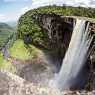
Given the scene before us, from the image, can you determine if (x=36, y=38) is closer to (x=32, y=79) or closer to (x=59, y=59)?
(x=59, y=59)

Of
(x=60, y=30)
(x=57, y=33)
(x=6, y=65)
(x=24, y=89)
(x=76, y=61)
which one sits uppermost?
(x=60, y=30)

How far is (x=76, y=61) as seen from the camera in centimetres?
4272

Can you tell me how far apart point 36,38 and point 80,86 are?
747 inches

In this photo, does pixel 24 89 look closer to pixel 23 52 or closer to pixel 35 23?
pixel 23 52

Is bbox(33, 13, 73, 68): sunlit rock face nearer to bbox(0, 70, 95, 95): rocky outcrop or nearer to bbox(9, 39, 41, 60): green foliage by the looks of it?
bbox(9, 39, 41, 60): green foliage

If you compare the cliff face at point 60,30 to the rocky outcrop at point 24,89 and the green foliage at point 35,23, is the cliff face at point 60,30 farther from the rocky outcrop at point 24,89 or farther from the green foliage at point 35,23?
the rocky outcrop at point 24,89

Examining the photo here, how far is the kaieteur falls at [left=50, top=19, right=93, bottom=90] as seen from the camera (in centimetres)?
4116

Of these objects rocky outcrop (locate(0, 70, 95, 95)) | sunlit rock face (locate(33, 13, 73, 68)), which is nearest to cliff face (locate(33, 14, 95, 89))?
sunlit rock face (locate(33, 13, 73, 68))

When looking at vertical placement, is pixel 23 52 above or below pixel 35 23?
below

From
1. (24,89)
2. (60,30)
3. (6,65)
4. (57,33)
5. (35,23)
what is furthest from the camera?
(35,23)

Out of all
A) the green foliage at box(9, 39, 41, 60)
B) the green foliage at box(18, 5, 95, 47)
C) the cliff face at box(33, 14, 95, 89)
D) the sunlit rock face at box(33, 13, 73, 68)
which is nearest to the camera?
the cliff face at box(33, 14, 95, 89)

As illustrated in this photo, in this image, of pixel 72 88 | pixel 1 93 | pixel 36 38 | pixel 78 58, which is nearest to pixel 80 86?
pixel 72 88

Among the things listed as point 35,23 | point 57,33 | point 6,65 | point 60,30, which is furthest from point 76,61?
point 35,23

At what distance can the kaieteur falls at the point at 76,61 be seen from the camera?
41156 millimetres
